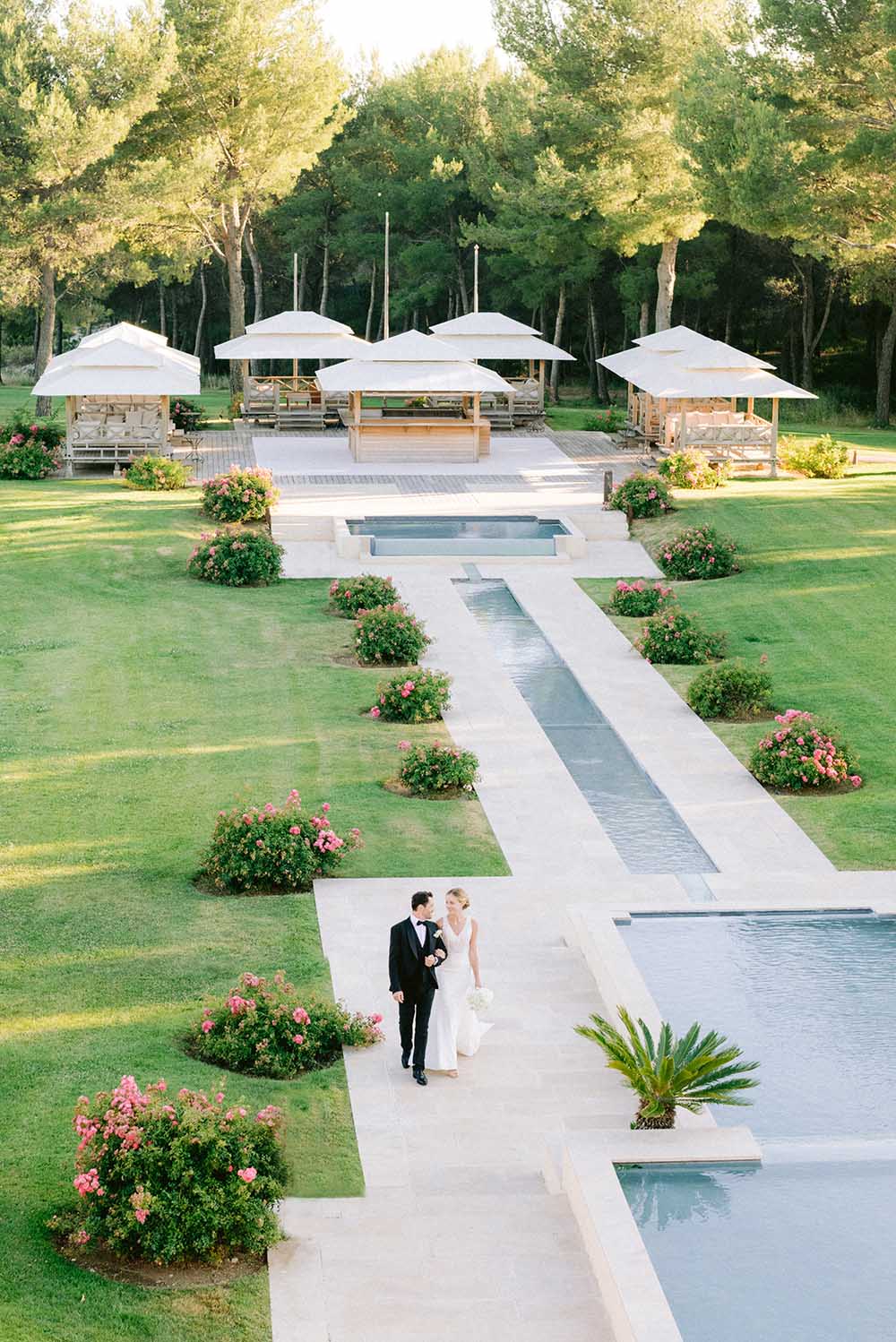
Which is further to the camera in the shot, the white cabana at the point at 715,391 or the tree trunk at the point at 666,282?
the tree trunk at the point at 666,282

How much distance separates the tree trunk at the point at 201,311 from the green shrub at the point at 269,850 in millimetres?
45390

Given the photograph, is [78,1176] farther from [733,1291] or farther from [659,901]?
A: [659,901]

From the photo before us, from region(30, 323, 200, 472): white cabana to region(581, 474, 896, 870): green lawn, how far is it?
10.1 metres

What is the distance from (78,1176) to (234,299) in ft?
127

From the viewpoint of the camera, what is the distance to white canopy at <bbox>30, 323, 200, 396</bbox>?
3061 cm

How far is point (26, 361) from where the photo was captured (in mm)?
67375

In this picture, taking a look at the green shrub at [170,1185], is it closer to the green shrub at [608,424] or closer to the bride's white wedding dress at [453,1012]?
the bride's white wedding dress at [453,1012]

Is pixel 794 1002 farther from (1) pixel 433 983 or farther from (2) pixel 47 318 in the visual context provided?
(2) pixel 47 318

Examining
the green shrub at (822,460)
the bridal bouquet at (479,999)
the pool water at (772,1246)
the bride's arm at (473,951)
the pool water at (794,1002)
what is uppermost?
the green shrub at (822,460)

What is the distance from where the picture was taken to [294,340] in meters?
39.6

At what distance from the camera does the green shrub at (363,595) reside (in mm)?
22266

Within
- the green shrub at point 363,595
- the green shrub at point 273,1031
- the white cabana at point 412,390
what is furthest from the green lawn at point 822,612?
the white cabana at point 412,390

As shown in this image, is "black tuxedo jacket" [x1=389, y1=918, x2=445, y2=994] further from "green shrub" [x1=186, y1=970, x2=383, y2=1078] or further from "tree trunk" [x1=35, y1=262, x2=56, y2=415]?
"tree trunk" [x1=35, y1=262, x2=56, y2=415]

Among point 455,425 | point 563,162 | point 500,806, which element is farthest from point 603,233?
point 500,806
